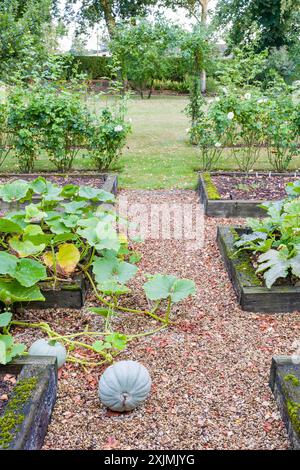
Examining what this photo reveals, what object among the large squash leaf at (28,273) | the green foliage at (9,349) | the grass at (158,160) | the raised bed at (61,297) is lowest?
the grass at (158,160)

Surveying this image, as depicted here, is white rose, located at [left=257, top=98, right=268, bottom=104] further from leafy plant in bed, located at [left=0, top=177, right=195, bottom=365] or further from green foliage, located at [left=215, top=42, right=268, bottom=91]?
leafy plant in bed, located at [left=0, top=177, right=195, bottom=365]

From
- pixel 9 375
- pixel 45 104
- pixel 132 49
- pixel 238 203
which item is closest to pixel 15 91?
pixel 45 104

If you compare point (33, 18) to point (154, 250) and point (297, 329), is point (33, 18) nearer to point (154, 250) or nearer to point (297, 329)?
point (154, 250)

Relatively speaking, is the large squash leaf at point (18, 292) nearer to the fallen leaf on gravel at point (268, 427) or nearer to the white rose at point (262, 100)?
the fallen leaf on gravel at point (268, 427)

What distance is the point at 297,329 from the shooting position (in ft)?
9.64

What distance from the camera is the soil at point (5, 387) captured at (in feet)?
6.86

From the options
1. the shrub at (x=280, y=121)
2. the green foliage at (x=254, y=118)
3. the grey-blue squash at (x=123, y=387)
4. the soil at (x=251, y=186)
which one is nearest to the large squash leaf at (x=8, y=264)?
the grey-blue squash at (x=123, y=387)

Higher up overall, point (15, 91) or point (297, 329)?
point (15, 91)

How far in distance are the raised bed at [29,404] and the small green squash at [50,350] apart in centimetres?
10

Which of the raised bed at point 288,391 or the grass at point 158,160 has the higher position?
the raised bed at point 288,391

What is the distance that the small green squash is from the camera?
8.01ft

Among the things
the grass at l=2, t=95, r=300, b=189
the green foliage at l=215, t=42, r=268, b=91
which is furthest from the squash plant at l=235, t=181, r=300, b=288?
the green foliage at l=215, t=42, r=268, b=91

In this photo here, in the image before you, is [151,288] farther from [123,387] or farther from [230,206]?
[230,206]
